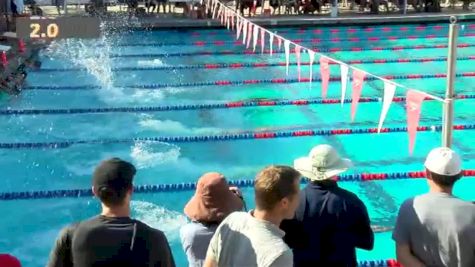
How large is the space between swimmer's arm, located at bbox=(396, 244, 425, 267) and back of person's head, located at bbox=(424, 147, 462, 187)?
271 millimetres

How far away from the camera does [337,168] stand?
2.75m

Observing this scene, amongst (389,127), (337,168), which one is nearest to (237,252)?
(337,168)

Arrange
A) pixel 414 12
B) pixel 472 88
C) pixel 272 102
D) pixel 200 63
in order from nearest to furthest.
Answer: pixel 272 102 → pixel 472 88 → pixel 200 63 → pixel 414 12

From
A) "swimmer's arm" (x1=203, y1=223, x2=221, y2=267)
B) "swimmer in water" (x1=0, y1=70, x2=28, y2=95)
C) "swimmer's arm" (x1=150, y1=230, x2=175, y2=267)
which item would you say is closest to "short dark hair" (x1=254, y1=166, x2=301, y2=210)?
"swimmer's arm" (x1=203, y1=223, x2=221, y2=267)

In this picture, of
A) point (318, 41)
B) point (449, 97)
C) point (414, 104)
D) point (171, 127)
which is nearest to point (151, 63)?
point (318, 41)

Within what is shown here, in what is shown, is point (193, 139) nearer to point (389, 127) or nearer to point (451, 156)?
point (389, 127)

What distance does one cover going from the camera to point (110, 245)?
224 centimetres

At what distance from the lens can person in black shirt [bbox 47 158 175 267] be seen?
7.37ft

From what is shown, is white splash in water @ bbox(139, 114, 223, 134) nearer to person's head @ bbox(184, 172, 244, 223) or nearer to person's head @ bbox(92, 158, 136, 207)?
person's head @ bbox(184, 172, 244, 223)

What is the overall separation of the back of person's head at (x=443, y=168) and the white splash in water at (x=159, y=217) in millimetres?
2943

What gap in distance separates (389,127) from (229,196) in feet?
18.2

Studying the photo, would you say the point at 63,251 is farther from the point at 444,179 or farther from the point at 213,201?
the point at 444,179

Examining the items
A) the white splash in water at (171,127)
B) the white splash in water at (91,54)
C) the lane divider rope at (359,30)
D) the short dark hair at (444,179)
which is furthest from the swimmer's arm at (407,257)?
the lane divider rope at (359,30)

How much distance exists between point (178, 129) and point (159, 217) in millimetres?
2548
